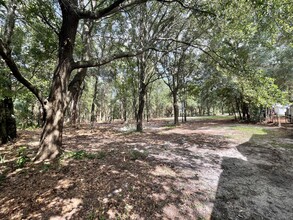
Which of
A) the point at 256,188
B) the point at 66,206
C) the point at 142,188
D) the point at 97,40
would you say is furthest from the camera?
the point at 97,40

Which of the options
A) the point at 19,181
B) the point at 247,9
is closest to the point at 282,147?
the point at 247,9

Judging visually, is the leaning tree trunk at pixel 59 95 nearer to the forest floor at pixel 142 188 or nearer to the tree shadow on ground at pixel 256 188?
the forest floor at pixel 142 188

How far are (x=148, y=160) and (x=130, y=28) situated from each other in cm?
1058

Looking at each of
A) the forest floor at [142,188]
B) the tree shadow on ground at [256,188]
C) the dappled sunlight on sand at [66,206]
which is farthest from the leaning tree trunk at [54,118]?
the tree shadow on ground at [256,188]

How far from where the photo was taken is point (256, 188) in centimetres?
361

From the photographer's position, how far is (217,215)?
2.73 metres

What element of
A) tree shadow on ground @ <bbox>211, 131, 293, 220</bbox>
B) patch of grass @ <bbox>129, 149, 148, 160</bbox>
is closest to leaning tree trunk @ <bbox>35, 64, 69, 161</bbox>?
patch of grass @ <bbox>129, 149, 148, 160</bbox>

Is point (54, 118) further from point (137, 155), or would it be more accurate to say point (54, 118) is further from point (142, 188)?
point (142, 188)

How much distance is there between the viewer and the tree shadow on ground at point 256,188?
2822 millimetres

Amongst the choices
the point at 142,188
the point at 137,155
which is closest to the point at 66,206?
the point at 142,188

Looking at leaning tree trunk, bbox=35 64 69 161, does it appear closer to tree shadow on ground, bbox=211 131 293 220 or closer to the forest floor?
the forest floor

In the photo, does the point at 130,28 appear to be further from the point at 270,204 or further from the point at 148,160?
the point at 270,204

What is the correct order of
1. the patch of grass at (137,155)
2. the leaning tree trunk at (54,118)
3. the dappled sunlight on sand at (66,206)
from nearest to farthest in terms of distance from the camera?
the dappled sunlight on sand at (66,206) → the leaning tree trunk at (54,118) → the patch of grass at (137,155)

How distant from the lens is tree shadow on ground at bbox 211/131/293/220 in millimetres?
2822
